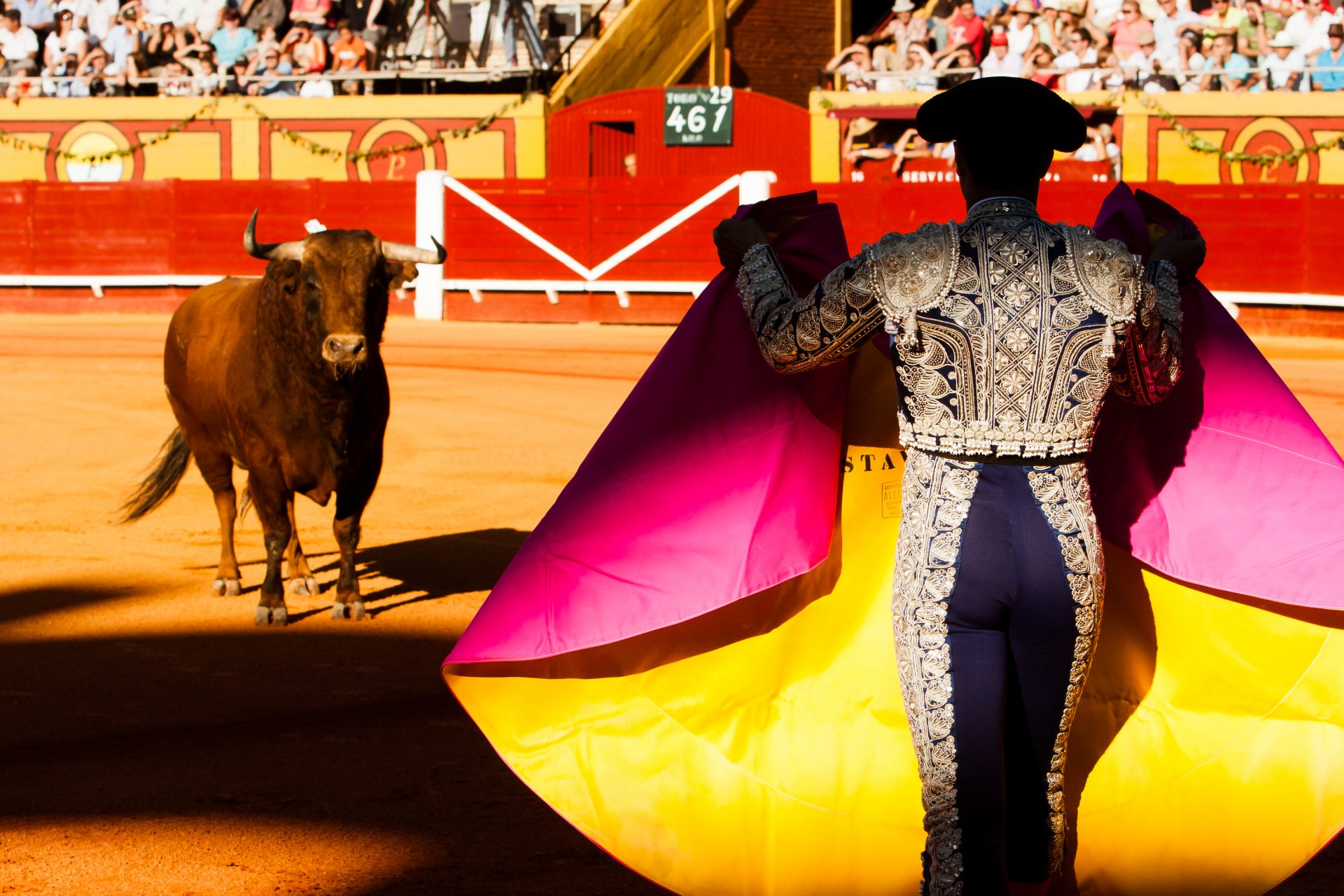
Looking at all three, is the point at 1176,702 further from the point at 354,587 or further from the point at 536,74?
the point at 536,74

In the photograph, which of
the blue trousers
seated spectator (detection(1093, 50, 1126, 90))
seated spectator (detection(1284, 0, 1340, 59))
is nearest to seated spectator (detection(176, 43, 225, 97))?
seated spectator (detection(1093, 50, 1126, 90))

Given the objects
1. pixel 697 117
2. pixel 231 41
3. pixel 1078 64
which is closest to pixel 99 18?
pixel 231 41

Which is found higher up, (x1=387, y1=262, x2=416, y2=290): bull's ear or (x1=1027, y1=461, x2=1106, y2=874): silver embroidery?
(x1=387, y1=262, x2=416, y2=290): bull's ear

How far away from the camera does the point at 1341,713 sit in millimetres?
2402

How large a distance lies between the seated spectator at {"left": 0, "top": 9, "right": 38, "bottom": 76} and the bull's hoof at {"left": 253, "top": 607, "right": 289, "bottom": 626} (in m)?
15.5

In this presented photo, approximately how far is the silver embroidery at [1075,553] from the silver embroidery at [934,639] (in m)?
0.09

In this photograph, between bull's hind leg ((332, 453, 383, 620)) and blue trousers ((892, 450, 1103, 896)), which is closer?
blue trousers ((892, 450, 1103, 896))

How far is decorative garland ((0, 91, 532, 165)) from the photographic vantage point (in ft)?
55.4

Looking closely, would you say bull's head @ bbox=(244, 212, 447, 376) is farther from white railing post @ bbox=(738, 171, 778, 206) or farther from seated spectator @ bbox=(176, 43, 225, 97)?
seated spectator @ bbox=(176, 43, 225, 97)

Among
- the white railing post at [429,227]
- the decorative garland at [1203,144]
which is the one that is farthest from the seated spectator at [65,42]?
the decorative garland at [1203,144]

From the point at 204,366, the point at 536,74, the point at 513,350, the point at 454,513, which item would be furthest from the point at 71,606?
the point at 536,74

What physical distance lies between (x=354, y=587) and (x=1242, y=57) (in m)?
12.3

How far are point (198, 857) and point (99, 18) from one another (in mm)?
17468

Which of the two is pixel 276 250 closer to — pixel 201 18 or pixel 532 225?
pixel 532 225
